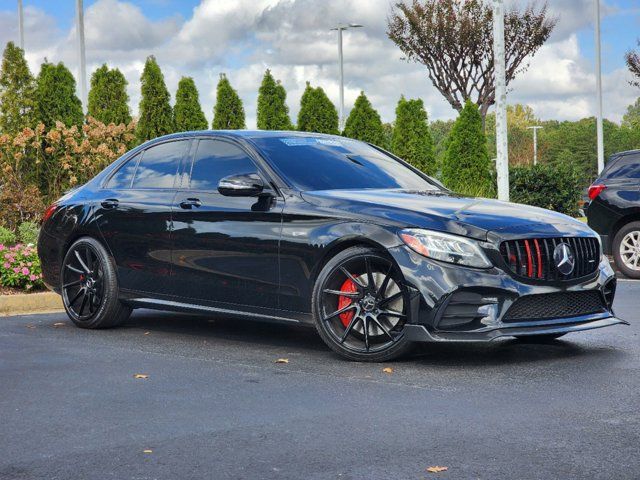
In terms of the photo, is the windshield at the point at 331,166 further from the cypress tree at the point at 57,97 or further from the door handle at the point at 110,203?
the cypress tree at the point at 57,97

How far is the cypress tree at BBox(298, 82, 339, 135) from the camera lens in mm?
28298

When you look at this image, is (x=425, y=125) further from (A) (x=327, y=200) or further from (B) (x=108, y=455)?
(B) (x=108, y=455)

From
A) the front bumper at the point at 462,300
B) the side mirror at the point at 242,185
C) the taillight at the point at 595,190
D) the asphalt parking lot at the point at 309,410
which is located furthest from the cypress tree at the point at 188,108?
the front bumper at the point at 462,300

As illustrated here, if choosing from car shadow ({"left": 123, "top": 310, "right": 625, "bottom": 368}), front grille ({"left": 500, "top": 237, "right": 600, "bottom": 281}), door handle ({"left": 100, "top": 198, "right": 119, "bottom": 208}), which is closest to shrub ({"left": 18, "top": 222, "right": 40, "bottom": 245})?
car shadow ({"left": 123, "top": 310, "right": 625, "bottom": 368})

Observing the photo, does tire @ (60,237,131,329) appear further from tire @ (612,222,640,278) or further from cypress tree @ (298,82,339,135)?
cypress tree @ (298,82,339,135)

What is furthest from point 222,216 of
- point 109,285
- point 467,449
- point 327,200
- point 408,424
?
point 467,449

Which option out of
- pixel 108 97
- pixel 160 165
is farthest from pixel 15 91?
pixel 160 165

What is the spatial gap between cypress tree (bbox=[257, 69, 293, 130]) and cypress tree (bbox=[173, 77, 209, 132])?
2.83m

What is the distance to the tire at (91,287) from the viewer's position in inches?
356

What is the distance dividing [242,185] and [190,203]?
76cm

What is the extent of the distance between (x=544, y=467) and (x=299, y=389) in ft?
6.98

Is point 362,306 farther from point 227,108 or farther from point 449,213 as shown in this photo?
point 227,108

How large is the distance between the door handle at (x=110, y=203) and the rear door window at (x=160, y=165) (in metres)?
0.20

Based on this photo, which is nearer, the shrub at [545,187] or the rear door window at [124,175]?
the rear door window at [124,175]
